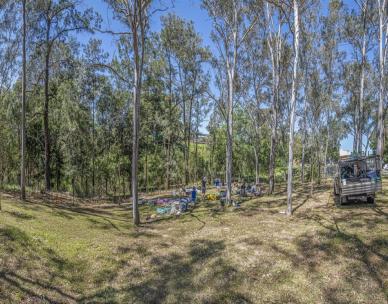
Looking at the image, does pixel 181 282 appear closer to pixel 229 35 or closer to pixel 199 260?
pixel 199 260

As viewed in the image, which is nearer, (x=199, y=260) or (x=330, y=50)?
(x=199, y=260)

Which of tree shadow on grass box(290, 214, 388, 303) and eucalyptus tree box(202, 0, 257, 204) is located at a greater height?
eucalyptus tree box(202, 0, 257, 204)

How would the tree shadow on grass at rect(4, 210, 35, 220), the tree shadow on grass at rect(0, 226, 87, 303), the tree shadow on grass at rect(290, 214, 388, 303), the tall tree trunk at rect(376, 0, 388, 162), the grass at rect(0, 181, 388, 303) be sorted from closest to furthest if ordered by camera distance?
the tree shadow on grass at rect(0, 226, 87, 303) → the tree shadow on grass at rect(290, 214, 388, 303) → the grass at rect(0, 181, 388, 303) → the tree shadow on grass at rect(4, 210, 35, 220) → the tall tree trunk at rect(376, 0, 388, 162)

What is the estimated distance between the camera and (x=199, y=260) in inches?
326

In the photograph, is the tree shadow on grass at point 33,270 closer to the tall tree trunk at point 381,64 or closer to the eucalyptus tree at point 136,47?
the eucalyptus tree at point 136,47

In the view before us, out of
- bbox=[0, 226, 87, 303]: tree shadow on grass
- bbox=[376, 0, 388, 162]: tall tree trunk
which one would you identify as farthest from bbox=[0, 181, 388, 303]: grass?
bbox=[376, 0, 388, 162]: tall tree trunk

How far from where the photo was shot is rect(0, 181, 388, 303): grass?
20.7 feet

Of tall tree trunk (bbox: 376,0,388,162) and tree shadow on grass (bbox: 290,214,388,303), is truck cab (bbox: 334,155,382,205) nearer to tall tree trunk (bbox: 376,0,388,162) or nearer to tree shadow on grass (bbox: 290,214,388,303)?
tree shadow on grass (bbox: 290,214,388,303)

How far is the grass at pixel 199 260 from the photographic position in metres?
6.31

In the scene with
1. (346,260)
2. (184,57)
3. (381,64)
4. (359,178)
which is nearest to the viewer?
(346,260)

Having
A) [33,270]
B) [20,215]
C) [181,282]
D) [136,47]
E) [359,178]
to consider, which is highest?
[136,47]

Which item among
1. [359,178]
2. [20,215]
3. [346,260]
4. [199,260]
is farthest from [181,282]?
[359,178]

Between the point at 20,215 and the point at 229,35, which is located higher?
the point at 229,35

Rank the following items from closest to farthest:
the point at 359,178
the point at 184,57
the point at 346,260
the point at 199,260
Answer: the point at 346,260 → the point at 199,260 → the point at 359,178 → the point at 184,57
